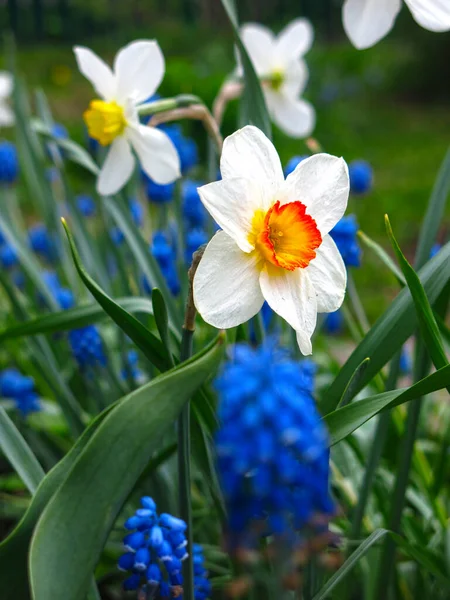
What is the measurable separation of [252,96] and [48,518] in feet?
1.61

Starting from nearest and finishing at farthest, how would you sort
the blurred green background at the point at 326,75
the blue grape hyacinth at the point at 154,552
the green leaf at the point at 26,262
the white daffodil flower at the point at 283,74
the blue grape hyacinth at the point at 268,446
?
the blue grape hyacinth at the point at 268,446 < the blue grape hyacinth at the point at 154,552 < the green leaf at the point at 26,262 < the white daffodil flower at the point at 283,74 < the blurred green background at the point at 326,75

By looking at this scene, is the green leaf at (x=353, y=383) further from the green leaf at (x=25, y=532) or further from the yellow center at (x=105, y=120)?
the yellow center at (x=105, y=120)

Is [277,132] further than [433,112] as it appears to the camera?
No

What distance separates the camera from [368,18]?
2.71ft

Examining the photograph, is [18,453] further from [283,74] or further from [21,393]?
[283,74]

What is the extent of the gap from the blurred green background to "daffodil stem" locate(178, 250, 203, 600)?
2295 mm

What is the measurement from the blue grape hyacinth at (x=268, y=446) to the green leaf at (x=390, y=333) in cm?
28

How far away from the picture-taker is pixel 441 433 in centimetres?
152

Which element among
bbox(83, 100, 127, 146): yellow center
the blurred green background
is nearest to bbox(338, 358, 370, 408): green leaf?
bbox(83, 100, 127, 146): yellow center

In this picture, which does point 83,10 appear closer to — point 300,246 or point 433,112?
point 433,112

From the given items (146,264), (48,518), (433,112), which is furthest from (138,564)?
(433,112)

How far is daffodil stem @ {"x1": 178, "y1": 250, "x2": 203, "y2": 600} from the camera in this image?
2.20 feet

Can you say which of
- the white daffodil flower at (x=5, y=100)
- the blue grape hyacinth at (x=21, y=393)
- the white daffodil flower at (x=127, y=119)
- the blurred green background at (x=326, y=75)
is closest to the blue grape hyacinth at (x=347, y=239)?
the white daffodil flower at (x=127, y=119)

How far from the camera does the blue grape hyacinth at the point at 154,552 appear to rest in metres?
0.68
